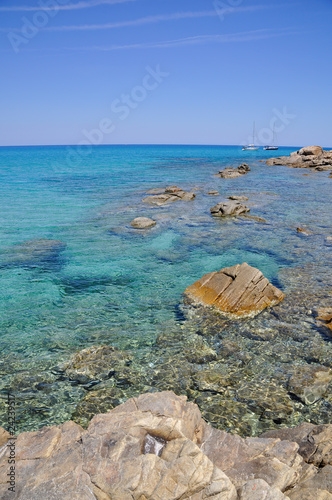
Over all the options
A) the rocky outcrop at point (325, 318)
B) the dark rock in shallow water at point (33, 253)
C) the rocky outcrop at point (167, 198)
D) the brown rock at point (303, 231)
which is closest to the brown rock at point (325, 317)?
the rocky outcrop at point (325, 318)

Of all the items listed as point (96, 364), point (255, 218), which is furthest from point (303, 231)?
point (96, 364)

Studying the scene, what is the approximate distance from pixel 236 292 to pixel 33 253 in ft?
41.3

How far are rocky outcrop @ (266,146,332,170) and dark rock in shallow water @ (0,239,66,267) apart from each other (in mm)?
66860

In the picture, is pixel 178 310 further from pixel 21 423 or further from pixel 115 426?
pixel 115 426

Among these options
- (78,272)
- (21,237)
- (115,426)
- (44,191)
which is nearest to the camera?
(115,426)

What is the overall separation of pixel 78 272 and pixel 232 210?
56.3 feet

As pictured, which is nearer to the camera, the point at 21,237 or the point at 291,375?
the point at 291,375

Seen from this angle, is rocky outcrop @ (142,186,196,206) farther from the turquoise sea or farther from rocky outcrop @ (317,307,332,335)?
rocky outcrop @ (317,307,332,335)

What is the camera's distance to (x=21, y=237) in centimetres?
2389

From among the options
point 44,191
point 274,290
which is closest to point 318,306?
point 274,290

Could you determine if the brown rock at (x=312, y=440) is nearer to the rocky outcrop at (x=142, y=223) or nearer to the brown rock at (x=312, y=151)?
the rocky outcrop at (x=142, y=223)

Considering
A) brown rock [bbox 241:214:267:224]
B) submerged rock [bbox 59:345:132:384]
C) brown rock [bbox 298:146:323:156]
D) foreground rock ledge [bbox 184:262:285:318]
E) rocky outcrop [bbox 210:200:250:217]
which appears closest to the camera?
submerged rock [bbox 59:345:132:384]

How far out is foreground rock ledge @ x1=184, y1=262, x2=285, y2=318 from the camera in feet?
43.9

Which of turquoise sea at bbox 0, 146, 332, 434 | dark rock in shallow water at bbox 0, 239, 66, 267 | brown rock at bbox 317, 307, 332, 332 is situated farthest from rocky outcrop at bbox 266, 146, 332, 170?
brown rock at bbox 317, 307, 332, 332
